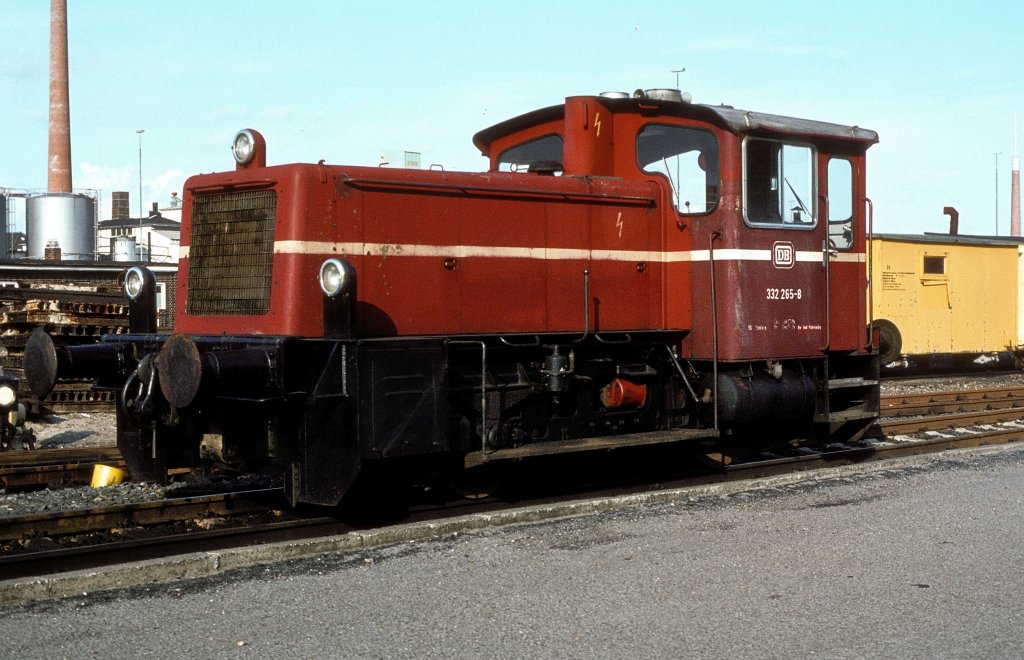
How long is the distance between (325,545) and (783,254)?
4.50m

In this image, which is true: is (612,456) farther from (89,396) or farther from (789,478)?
(89,396)

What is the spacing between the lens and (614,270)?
799 centimetres

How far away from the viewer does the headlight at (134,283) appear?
7.47 metres

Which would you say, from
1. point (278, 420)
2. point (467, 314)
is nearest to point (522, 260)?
point (467, 314)

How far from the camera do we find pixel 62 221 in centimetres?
3991

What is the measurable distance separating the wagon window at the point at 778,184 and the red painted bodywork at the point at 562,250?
0.30 feet

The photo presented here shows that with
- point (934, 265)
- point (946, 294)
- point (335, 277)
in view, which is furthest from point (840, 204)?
point (946, 294)

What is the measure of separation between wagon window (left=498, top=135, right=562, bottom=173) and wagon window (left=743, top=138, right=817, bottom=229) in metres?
1.53

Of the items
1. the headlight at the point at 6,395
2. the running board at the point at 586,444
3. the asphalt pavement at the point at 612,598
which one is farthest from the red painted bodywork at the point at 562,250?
the headlight at the point at 6,395

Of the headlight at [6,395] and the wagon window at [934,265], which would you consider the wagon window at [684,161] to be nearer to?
the headlight at [6,395]

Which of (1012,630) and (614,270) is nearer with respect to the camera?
(1012,630)

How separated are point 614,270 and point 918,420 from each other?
5.36 metres

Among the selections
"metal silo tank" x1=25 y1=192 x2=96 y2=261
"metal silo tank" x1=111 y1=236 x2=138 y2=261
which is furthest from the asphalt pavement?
"metal silo tank" x1=111 y1=236 x2=138 y2=261

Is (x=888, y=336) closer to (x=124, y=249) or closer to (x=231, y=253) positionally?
(x=231, y=253)
